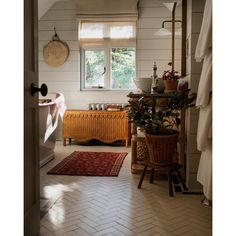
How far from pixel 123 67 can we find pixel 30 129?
4.46 metres

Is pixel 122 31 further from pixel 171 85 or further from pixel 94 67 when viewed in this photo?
pixel 171 85

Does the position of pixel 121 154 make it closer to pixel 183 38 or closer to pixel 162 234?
pixel 183 38

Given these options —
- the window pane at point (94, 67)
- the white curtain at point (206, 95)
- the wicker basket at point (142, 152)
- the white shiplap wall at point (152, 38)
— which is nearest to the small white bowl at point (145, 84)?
the wicker basket at point (142, 152)

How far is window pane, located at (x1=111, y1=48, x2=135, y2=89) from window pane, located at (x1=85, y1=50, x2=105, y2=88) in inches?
8.7

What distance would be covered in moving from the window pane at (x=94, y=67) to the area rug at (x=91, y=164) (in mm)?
1759

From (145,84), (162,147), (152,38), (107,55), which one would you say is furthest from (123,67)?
(162,147)

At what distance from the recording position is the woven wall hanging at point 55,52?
5.95 m

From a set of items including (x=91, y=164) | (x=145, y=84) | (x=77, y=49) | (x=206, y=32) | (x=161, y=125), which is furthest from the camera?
(x=77, y=49)

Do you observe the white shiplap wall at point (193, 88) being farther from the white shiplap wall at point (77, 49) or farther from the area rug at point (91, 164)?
the white shiplap wall at point (77, 49)

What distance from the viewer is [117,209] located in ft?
8.32

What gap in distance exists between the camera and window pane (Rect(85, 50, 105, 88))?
6086 millimetres
